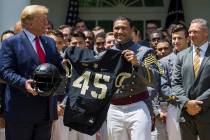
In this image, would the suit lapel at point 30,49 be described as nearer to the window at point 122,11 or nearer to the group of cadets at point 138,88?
the group of cadets at point 138,88

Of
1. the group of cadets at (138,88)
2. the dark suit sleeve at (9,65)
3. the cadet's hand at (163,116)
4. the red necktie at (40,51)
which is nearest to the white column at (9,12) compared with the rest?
the group of cadets at (138,88)

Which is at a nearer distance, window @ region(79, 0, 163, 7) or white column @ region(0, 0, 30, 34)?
white column @ region(0, 0, 30, 34)

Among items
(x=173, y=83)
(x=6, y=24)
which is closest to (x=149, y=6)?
(x=6, y=24)

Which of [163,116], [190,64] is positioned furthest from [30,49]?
[163,116]

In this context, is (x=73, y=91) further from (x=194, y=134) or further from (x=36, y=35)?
(x=194, y=134)

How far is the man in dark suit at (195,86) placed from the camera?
7.11 m

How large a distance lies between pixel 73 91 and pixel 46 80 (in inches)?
25.9

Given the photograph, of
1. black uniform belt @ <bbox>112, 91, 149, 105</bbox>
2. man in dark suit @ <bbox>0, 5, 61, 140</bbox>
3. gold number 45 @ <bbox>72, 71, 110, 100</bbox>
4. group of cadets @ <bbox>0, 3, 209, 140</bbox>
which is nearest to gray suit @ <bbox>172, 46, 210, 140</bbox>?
group of cadets @ <bbox>0, 3, 209, 140</bbox>

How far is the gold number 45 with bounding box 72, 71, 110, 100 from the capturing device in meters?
6.57

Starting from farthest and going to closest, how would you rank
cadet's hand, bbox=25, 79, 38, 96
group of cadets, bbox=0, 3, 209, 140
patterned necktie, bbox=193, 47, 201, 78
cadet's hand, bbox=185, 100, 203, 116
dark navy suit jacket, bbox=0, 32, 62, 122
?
1. patterned necktie, bbox=193, 47, 201, 78
2. cadet's hand, bbox=185, 100, 203, 116
3. group of cadets, bbox=0, 3, 209, 140
4. dark navy suit jacket, bbox=0, 32, 62, 122
5. cadet's hand, bbox=25, 79, 38, 96

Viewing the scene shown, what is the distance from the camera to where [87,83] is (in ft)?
21.8

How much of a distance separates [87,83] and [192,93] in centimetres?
144

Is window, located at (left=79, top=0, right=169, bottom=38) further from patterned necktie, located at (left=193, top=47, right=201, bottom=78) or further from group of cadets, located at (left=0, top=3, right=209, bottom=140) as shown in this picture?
patterned necktie, located at (left=193, top=47, right=201, bottom=78)

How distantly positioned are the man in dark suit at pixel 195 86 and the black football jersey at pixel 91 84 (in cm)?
106
